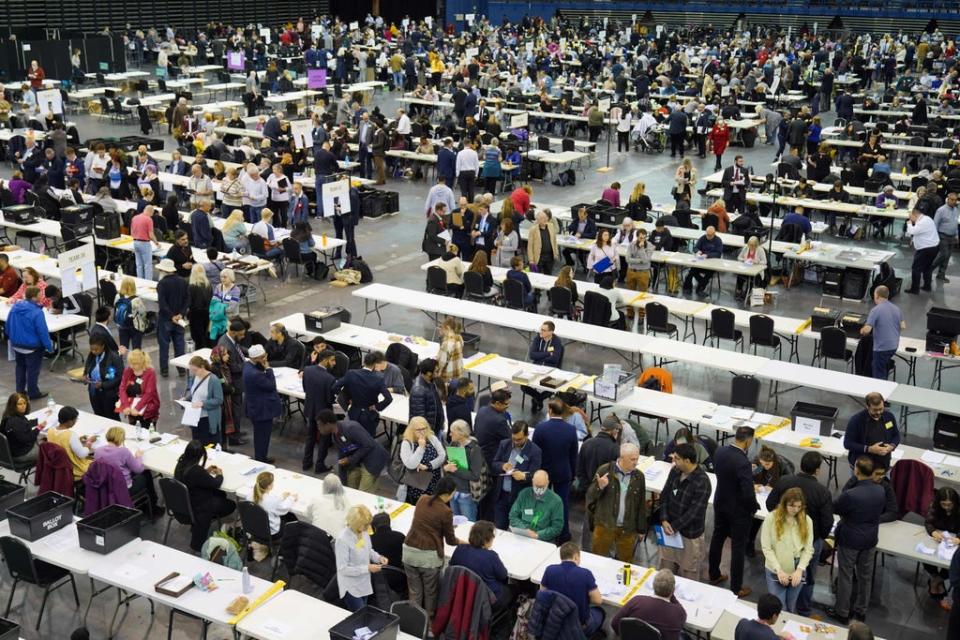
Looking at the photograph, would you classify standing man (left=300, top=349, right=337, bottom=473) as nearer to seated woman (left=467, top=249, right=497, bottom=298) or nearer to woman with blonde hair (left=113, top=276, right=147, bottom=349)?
woman with blonde hair (left=113, top=276, right=147, bottom=349)

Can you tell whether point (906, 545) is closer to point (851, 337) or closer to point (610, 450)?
point (610, 450)

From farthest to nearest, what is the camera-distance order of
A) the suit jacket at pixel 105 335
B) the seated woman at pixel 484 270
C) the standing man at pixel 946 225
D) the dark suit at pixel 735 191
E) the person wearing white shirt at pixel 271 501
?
the dark suit at pixel 735 191, the standing man at pixel 946 225, the seated woman at pixel 484 270, the suit jacket at pixel 105 335, the person wearing white shirt at pixel 271 501

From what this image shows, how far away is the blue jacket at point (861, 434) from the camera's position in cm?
1060

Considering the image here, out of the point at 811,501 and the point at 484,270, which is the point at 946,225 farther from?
the point at 811,501

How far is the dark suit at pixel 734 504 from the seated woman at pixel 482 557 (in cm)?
207

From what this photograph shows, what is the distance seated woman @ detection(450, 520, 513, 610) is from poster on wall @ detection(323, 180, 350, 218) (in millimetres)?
10492

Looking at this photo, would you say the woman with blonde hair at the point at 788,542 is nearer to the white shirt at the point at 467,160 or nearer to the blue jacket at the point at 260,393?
the blue jacket at the point at 260,393

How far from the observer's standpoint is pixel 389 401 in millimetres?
11859

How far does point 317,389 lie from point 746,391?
4.59 metres

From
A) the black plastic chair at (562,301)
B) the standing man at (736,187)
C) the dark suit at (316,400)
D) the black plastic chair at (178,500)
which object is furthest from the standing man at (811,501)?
the standing man at (736,187)

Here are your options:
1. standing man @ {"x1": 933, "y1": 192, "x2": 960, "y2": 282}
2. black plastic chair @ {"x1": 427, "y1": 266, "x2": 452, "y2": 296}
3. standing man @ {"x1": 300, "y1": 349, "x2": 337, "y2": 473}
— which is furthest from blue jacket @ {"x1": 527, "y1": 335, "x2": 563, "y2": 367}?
standing man @ {"x1": 933, "y1": 192, "x2": 960, "y2": 282}

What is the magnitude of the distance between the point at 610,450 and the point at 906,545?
2577mm

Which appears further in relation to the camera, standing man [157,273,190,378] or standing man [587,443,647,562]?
standing man [157,273,190,378]

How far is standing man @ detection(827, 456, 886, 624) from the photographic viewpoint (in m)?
9.08
